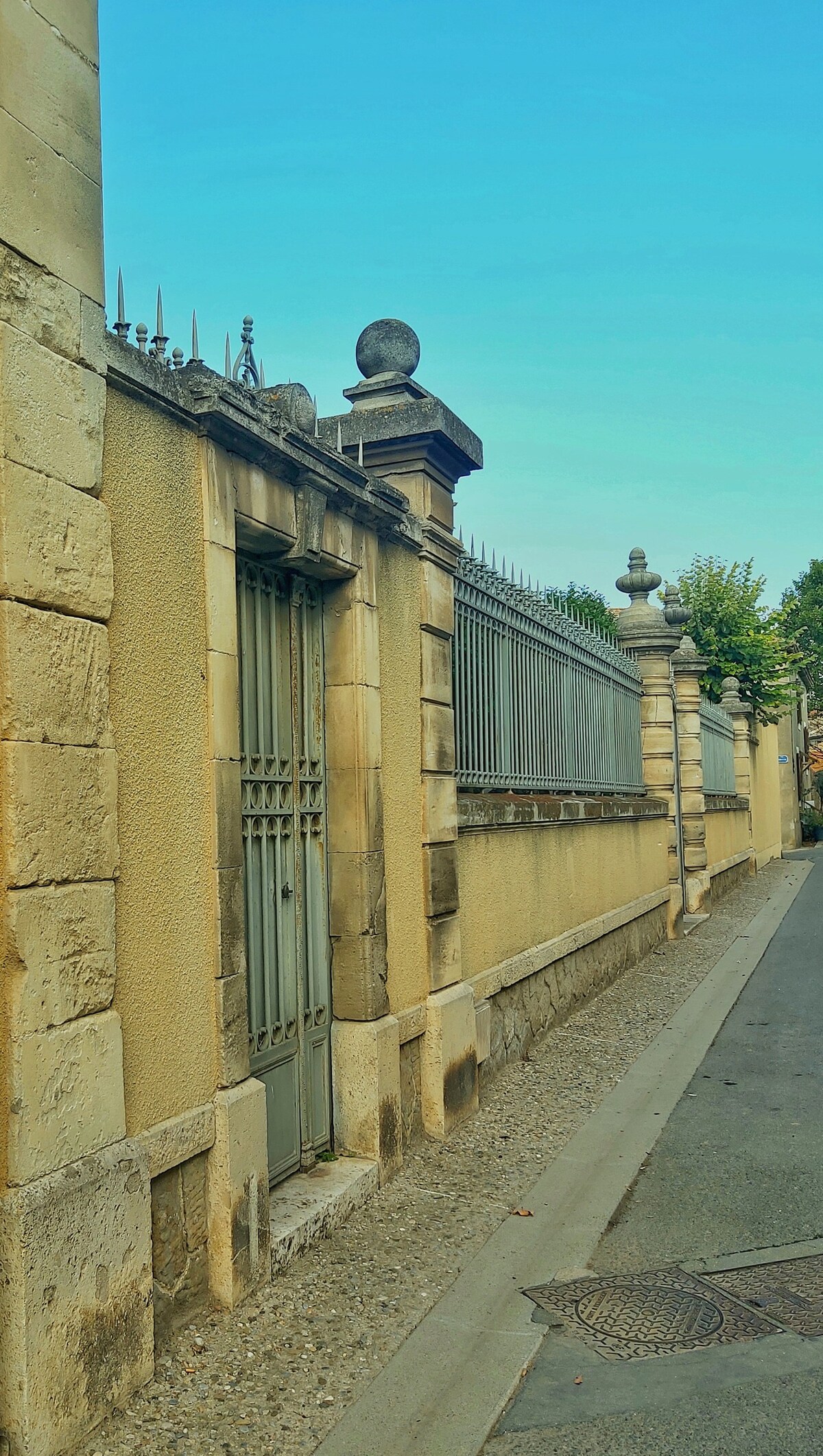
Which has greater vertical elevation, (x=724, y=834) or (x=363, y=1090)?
(x=724, y=834)

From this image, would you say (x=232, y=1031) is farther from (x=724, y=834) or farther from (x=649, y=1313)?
(x=724, y=834)

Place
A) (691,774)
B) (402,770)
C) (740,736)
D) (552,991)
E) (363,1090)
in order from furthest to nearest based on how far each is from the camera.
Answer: (740,736) → (691,774) → (552,991) → (402,770) → (363,1090)

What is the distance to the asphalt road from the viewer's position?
Answer: 114 inches

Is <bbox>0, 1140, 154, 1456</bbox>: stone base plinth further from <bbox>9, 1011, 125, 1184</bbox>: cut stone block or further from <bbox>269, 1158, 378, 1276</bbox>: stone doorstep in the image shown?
<bbox>269, 1158, 378, 1276</bbox>: stone doorstep

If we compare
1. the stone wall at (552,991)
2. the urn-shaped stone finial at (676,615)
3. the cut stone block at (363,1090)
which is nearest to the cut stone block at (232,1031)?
the cut stone block at (363,1090)

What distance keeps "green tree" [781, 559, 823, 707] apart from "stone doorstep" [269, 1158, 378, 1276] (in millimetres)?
46668

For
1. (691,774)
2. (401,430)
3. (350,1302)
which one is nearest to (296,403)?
(401,430)

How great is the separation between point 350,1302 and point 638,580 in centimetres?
1025

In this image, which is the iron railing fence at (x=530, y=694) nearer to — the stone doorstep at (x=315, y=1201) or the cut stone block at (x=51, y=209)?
the stone doorstep at (x=315, y=1201)

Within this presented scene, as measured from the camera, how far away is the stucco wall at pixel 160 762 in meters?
3.21

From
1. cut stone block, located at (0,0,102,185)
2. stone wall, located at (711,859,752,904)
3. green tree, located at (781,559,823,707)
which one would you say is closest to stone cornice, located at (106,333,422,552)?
cut stone block, located at (0,0,102,185)

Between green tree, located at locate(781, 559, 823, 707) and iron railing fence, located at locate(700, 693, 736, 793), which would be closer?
iron railing fence, located at locate(700, 693, 736, 793)

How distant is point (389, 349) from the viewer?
5.85m

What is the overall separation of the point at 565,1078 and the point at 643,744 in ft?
22.3
